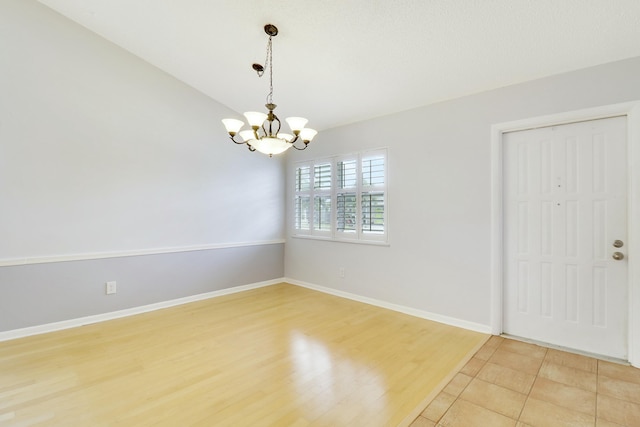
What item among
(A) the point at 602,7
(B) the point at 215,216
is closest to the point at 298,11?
(A) the point at 602,7

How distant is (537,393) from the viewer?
6.84 ft

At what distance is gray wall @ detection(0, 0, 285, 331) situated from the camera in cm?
295

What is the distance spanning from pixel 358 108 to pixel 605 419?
141 inches

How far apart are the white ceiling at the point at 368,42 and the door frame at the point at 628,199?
0.42m

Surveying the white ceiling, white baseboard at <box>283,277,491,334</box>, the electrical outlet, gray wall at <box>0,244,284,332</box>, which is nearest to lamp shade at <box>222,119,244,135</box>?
the white ceiling

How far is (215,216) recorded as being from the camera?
14.4 ft

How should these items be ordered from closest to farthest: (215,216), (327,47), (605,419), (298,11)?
(605,419)
(298,11)
(327,47)
(215,216)

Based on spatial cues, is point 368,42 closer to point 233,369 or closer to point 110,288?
point 233,369

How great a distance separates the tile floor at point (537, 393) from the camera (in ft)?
5.97

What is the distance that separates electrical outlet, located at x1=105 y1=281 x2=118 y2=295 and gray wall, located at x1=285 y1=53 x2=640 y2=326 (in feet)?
9.80

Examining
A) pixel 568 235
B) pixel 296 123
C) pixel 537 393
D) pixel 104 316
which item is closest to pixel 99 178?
pixel 104 316

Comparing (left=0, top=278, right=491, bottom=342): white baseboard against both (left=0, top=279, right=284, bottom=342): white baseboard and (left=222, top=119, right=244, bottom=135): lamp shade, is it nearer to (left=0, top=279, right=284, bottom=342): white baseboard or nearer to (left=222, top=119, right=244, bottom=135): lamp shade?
(left=0, top=279, right=284, bottom=342): white baseboard

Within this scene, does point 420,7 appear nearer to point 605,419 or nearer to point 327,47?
point 327,47

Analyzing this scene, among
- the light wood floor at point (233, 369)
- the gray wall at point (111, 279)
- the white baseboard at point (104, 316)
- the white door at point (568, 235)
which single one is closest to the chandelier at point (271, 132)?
the light wood floor at point (233, 369)
